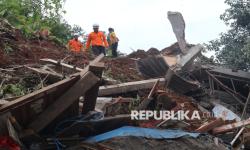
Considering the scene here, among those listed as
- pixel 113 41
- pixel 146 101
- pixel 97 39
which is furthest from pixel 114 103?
pixel 113 41

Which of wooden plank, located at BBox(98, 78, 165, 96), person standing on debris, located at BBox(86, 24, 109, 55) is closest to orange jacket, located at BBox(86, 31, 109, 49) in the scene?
person standing on debris, located at BBox(86, 24, 109, 55)

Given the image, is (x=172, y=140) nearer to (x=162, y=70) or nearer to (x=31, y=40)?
(x=162, y=70)

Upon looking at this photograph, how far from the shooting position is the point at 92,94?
22.6 ft

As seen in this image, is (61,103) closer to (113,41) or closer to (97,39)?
(97,39)

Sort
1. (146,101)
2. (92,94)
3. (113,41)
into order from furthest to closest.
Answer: (113,41), (146,101), (92,94)

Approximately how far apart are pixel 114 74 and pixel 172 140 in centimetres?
354

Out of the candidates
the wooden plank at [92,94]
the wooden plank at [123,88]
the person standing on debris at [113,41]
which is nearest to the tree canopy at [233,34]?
the person standing on debris at [113,41]

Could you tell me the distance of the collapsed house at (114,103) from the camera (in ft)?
20.4

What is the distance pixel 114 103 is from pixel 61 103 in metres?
1.87

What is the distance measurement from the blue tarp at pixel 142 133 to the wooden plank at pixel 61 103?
662 millimetres

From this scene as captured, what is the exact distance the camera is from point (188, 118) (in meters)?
8.27

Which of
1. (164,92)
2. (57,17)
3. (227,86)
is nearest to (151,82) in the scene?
(164,92)

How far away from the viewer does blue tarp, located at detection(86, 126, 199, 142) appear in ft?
22.0

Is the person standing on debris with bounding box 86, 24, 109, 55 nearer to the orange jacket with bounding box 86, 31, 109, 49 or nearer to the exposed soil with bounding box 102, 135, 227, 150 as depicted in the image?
the orange jacket with bounding box 86, 31, 109, 49
